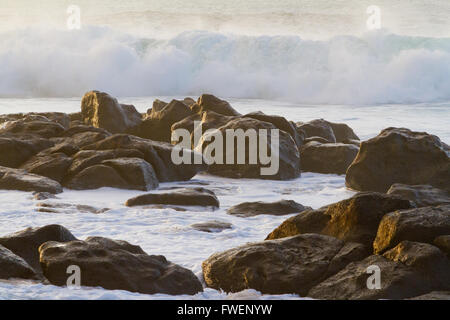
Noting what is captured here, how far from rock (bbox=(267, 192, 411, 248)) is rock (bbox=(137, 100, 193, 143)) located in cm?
717

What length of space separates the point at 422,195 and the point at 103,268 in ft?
13.2

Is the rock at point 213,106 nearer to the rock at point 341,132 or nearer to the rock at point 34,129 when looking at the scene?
the rock at point 341,132

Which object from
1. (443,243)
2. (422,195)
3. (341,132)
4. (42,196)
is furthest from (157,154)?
(443,243)

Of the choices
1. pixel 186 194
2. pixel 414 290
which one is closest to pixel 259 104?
pixel 186 194

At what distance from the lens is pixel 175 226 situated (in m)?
6.80

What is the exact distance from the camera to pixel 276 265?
16.3ft

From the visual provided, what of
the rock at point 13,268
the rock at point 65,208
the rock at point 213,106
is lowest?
the rock at point 65,208

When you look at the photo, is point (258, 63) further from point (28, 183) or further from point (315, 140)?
point (28, 183)

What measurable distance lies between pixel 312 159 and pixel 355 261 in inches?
245

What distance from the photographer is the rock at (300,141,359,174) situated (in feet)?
35.9

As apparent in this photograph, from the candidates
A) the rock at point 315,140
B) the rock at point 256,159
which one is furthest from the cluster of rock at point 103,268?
the rock at point 315,140

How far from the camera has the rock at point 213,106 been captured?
41.8 ft

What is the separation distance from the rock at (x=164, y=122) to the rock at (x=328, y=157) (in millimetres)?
2659

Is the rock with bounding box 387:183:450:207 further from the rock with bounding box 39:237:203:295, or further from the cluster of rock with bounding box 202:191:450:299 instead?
the rock with bounding box 39:237:203:295
